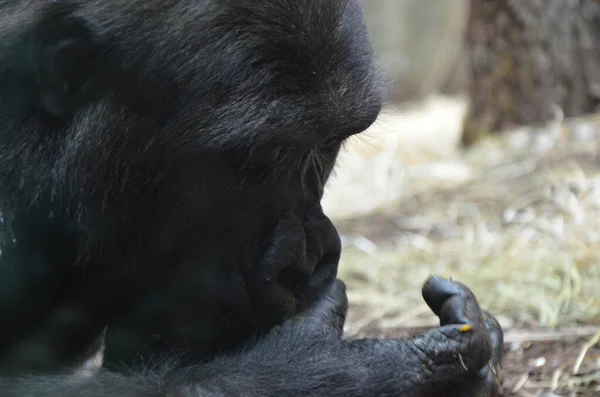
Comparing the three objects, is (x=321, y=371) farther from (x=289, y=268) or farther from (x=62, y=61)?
Answer: (x=62, y=61)

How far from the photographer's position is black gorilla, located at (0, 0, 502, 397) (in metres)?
2.58

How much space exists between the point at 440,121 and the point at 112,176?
10.2 meters

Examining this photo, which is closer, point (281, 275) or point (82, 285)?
point (281, 275)

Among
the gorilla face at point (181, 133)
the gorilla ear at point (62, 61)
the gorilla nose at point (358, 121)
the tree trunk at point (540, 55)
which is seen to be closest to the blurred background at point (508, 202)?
the tree trunk at point (540, 55)

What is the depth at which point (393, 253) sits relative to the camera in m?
5.91

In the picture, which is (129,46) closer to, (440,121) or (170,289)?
(170,289)

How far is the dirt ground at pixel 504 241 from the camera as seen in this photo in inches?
153

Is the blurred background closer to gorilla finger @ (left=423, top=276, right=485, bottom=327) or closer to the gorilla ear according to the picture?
gorilla finger @ (left=423, top=276, right=485, bottom=327)

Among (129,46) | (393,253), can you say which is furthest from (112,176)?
(393,253)

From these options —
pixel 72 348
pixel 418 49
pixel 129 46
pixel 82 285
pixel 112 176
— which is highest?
pixel 129 46

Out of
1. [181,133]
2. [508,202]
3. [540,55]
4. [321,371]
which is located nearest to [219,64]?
[181,133]

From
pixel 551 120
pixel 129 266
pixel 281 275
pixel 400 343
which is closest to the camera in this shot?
pixel 400 343

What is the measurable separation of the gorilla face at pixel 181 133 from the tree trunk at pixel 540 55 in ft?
18.7

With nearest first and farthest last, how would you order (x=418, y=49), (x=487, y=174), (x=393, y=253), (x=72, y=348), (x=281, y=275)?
(x=281, y=275) → (x=72, y=348) → (x=393, y=253) → (x=487, y=174) → (x=418, y=49)
